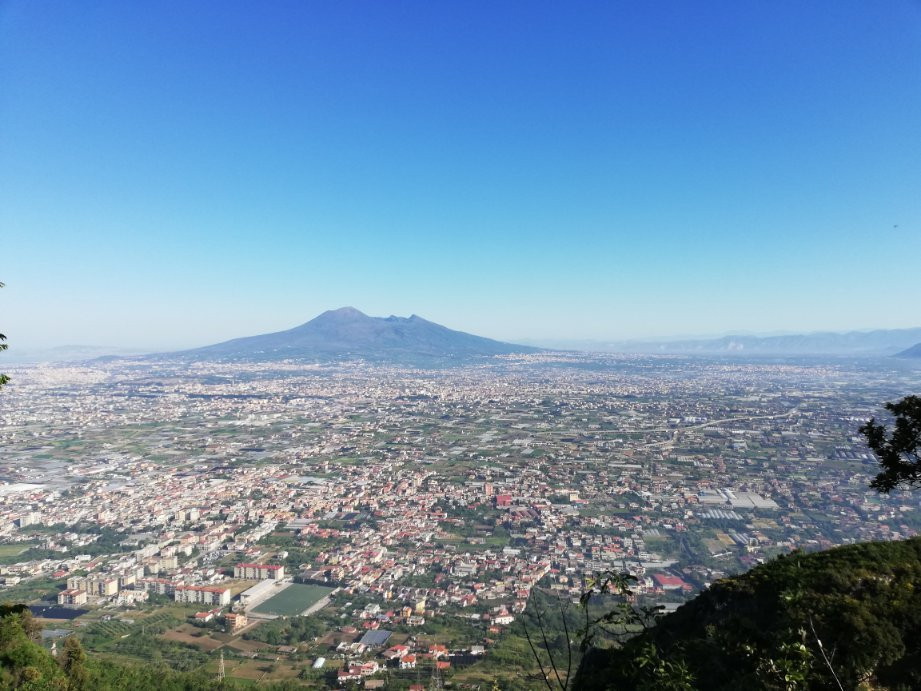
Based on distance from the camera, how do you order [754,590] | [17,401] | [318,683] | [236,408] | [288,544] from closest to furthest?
1. [754,590]
2. [318,683]
3. [288,544]
4. [236,408]
5. [17,401]

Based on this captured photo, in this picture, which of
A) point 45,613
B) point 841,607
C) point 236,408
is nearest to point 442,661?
point 841,607

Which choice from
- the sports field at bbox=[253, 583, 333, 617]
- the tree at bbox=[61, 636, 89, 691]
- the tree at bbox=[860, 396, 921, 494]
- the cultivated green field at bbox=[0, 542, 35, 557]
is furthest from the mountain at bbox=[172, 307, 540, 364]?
the tree at bbox=[860, 396, 921, 494]

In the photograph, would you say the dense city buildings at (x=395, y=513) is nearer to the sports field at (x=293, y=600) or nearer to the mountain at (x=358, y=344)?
the sports field at (x=293, y=600)

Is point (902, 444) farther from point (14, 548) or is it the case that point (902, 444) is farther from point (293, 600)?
point (14, 548)

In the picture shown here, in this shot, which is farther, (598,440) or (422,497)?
(598,440)

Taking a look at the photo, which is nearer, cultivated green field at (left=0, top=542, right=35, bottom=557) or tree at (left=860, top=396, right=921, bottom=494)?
tree at (left=860, top=396, right=921, bottom=494)

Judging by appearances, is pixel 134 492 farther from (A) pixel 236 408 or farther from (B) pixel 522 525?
(A) pixel 236 408

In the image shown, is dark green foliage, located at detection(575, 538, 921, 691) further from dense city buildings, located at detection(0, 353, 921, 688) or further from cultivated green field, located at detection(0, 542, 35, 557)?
cultivated green field, located at detection(0, 542, 35, 557)
